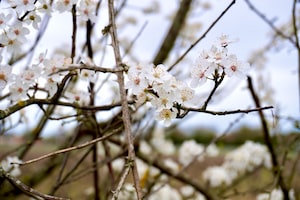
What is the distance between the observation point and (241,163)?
2916 millimetres

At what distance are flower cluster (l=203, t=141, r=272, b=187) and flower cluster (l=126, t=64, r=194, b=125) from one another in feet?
6.15

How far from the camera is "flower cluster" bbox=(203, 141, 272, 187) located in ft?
9.33

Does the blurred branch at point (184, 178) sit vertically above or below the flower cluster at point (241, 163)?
below

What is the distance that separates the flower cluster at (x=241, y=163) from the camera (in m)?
2.84

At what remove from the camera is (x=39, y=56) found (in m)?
1.08

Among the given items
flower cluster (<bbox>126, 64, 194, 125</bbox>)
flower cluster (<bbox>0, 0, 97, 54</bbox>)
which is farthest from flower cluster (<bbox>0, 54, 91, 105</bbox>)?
flower cluster (<bbox>126, 64, 194, 125</bbox>)

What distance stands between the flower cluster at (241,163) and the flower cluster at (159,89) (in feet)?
6.15

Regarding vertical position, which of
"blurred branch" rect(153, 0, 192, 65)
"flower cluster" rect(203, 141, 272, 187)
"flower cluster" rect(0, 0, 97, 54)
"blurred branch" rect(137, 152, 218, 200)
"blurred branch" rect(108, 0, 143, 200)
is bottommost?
"blurred branch" rect(108, 0, 143, 200)

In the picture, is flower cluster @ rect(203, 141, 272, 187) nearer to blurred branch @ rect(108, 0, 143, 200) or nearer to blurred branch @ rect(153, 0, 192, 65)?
blurred branch @ rect(153, 0, 192, 65)

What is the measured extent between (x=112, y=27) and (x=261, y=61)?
2.28 m

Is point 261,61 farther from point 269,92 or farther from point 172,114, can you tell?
point 172,114

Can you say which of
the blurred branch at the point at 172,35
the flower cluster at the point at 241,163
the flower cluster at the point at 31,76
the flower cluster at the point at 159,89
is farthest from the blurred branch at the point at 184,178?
the flower cluster at the point at 159,89

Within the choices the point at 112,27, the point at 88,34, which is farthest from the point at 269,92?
the point at 112,27

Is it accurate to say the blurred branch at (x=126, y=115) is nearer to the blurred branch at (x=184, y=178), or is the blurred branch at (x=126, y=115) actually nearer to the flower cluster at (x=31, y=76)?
the flower cluster at (x=31, y=76)
